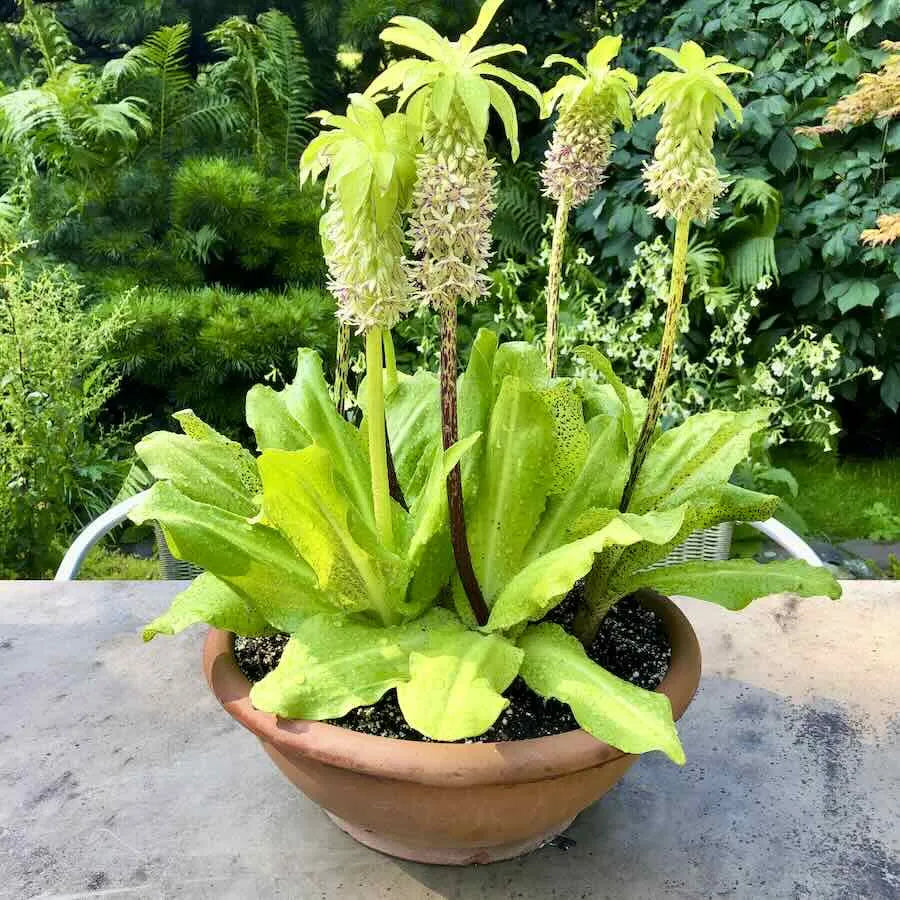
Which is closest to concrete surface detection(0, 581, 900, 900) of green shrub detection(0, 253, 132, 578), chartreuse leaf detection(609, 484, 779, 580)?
chartreuse leaf detection(609, 484, 779, 580)

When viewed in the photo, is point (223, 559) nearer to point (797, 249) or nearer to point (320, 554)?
point (320, 554)

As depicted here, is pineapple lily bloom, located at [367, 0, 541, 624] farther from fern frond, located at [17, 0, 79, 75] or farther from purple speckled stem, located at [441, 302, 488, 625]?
fern frond, located at [17, 0, 79, 75]

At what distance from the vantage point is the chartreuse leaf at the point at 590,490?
1.03m

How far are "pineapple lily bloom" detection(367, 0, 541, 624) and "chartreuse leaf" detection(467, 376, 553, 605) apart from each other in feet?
0.74

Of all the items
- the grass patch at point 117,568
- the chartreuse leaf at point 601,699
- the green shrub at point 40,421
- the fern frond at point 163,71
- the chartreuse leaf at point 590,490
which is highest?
the fern frond at point 163,71

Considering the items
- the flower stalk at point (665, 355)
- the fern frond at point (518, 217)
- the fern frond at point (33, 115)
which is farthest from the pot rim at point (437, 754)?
the fern frond at point (518, 217)

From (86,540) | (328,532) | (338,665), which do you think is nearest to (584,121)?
(328,532)

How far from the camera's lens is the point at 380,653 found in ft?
2.86

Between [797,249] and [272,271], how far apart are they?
7.40 ft

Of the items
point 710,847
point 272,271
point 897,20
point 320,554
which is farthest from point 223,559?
point 897,20

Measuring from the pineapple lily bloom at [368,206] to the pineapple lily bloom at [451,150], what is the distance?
0.02 m

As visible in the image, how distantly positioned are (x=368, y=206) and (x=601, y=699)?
1.51 ft

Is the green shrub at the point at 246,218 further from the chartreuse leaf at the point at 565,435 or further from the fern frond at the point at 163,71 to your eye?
the chartreuse leaf at the point at 565,435

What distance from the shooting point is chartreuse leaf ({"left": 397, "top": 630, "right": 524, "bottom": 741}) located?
0.74 metres
